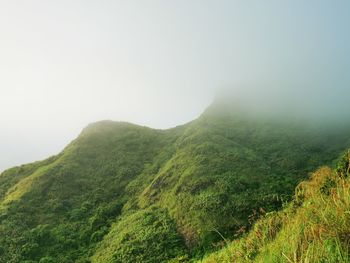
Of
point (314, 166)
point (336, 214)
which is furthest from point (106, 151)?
point (336, 214)

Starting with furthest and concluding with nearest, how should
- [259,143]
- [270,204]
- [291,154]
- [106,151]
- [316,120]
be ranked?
[316,120] → [106,151] → [259,143] → [291,154] → [270,204]

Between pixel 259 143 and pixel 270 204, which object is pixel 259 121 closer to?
pixel 259 143

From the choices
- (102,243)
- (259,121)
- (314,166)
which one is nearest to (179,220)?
(102,243)

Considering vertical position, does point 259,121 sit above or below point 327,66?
below

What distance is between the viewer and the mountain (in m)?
31.0

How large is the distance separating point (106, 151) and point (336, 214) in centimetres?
5906

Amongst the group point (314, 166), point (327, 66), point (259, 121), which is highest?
point (327, 66)

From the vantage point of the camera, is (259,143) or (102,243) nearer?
(102,243)

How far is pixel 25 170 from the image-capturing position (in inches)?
2335

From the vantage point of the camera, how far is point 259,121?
6988 centimetres

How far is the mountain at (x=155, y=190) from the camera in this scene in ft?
102

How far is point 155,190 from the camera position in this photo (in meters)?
43.0

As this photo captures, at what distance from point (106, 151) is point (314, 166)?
34417mm

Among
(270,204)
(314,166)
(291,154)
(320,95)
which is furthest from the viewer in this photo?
(320,95)
